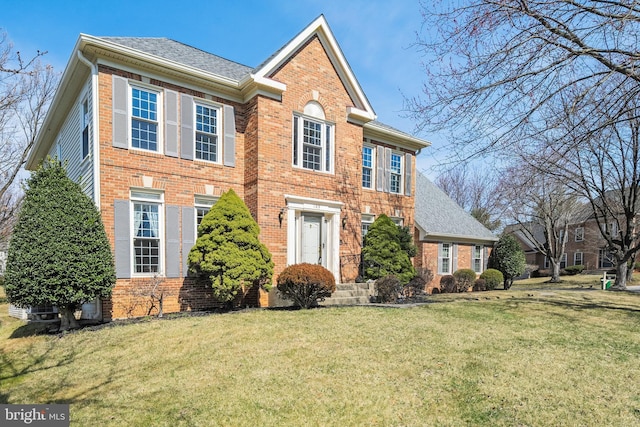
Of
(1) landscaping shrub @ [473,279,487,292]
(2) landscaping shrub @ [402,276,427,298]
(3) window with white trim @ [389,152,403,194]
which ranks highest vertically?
(3) window with white trim @ [389,152,403,194]

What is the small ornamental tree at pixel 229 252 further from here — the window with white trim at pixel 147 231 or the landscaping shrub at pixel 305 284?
the window with white trim at pixel 147 231

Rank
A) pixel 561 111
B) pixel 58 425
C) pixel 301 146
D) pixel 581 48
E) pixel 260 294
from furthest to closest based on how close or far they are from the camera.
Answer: pixel 301 146, pixel 260 294, pixel 561 111, pixel 581 48, pixel 58 425

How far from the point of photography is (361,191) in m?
13.8

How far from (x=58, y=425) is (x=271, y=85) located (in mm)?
9262

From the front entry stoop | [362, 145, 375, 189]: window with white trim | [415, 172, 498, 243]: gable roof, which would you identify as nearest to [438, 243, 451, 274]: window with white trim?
[415, 172, 498, 243]: gable roof

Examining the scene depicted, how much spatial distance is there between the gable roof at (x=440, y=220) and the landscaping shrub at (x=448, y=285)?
78.4 inches

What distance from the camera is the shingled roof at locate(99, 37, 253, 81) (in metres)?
10.4

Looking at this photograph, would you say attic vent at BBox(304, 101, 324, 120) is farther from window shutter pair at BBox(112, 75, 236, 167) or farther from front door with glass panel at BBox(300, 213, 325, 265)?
front door with glass panel at BBox(300, 213, 325, 265)

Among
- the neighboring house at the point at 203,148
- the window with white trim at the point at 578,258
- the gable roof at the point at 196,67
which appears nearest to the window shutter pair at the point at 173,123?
the neighboring house at the point at 203,148

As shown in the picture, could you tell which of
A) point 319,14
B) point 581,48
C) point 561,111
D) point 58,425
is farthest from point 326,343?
point 319,14

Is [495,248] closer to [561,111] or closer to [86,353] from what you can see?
[561,111]

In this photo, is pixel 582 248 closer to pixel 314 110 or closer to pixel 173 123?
pixel 314 110

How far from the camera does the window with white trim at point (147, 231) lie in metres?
9.70

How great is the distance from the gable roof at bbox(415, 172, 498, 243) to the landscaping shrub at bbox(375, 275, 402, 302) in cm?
664
